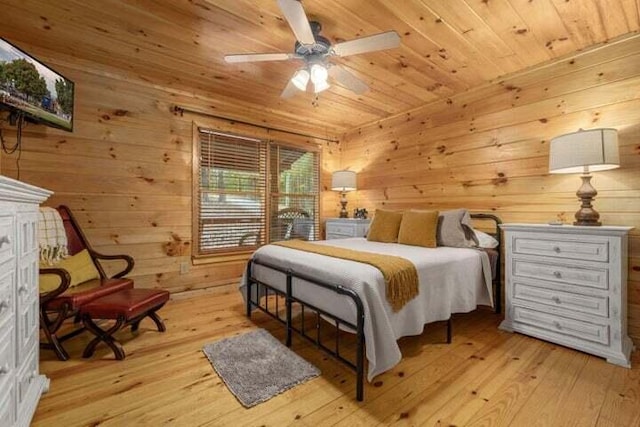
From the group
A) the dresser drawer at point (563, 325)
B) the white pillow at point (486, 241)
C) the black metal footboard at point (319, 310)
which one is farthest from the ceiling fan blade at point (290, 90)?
the dresser drawer at point (563, 325)

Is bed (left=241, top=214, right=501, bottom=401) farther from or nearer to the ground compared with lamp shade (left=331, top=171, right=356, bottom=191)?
nearer to the ground

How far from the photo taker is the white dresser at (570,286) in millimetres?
1969

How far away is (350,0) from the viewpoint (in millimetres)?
1832

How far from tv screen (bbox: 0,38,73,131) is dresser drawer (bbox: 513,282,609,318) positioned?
4049 mm

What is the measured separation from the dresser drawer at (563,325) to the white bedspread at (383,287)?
239mm

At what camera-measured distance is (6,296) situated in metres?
1.12

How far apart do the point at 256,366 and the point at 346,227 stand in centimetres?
242

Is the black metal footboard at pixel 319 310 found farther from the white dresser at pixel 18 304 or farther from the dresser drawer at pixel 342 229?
the dresser drawer at pixel 342 229

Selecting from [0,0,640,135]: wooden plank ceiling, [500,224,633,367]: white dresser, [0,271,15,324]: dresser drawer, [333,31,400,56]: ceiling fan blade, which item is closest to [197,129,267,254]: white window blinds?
[0,0,640,135]: wooden plank ceiling

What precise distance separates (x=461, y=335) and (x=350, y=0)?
2.59 meters

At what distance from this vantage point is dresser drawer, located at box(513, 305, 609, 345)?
201 centimetres

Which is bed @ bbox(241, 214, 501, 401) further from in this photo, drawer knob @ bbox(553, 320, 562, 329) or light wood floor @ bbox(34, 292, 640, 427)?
drawer knob @ bbox(553, 320, 562, 329)

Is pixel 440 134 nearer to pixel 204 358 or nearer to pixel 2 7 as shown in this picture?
pixel 204 358

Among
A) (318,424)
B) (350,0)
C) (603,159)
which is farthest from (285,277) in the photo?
(603,159)
